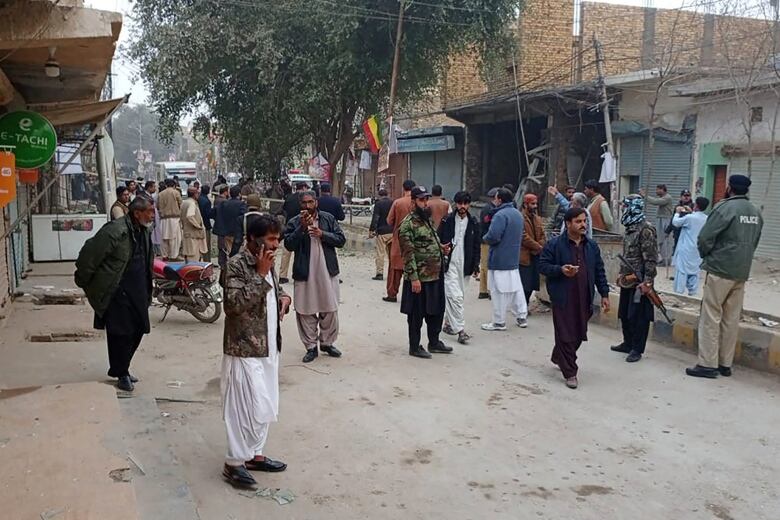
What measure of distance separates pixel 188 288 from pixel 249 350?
5007 mm

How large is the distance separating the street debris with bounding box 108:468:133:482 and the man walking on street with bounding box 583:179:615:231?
731cm

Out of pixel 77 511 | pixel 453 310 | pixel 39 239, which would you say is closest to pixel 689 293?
pixel 453 310

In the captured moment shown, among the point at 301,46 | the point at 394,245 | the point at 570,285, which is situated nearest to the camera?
the point at 570,285

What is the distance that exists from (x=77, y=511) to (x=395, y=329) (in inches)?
217

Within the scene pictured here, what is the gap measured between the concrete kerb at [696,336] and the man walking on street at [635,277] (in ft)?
2.23

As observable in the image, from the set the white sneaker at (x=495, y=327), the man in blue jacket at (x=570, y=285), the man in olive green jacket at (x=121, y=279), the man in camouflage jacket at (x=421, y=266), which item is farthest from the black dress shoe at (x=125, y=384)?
the white sneaker at (x=495, y=327)

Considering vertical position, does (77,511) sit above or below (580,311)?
below

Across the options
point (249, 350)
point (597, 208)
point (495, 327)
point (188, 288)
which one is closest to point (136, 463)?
point (249, 350)

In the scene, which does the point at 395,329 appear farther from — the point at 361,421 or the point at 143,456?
the point at 143,456

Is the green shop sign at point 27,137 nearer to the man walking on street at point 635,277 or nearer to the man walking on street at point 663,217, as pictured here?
the man walking on street at point 635,277

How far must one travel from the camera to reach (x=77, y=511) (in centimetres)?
338

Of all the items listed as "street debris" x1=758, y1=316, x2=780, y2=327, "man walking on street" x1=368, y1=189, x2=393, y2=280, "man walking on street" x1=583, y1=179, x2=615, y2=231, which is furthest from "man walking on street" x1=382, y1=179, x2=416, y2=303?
"street debris" x1=758, y1=316, x2=780, y2=327

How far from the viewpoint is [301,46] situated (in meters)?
19.4

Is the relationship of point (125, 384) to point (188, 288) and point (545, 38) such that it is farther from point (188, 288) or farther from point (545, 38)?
point (545, 38)
